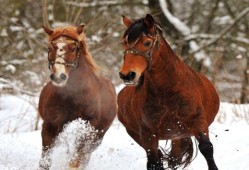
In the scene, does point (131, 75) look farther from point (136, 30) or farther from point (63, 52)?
point (63, 52)

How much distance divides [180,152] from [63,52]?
5.61ft

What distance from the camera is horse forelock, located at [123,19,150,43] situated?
4688mm

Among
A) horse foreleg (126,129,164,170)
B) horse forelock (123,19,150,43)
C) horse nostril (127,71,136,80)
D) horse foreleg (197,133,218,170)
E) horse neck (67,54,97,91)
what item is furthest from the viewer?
horse neck (67,54,97,91)

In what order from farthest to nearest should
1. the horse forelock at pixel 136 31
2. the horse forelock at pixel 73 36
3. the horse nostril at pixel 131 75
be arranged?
the horse forelock at pixel 73 36 < the horse forelock at pixel 136 31 < the horse nostril at pixel 131 75

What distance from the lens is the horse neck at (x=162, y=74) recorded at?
4.95 metres

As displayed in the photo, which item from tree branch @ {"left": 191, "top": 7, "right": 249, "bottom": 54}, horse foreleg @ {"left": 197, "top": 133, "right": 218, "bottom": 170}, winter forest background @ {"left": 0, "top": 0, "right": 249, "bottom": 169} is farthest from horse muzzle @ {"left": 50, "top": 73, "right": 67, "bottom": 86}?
tree branch @ {"left": 191, "top": 7, "right": 249, "bottom": 54}

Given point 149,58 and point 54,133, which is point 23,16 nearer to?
point 54,133

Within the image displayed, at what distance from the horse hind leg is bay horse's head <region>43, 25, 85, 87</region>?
4.69 ft

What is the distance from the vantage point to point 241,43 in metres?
15.7

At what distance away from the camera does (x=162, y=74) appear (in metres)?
4.97

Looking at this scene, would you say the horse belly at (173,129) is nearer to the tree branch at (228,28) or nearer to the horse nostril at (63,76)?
the horse nostril at (63,76)

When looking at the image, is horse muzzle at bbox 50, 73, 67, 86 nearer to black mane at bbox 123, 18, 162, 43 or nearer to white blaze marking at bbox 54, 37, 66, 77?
white blaze marking at bbox 54, 37, 66, 77

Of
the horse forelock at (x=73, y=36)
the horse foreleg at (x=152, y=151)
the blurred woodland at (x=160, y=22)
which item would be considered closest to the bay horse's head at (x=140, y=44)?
the horse foreleg at (x=152, y=151)

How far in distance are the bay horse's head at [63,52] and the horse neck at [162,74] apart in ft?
3.66
